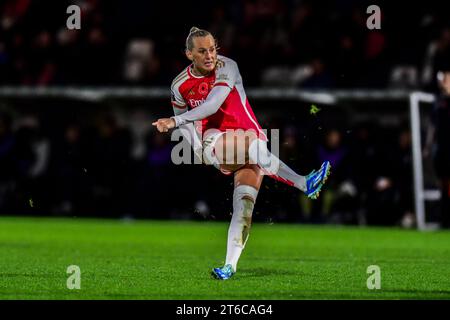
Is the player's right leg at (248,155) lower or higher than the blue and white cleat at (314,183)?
higher

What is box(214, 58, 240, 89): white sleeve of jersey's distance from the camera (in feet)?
33.2

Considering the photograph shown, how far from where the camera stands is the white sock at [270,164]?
1041 cm

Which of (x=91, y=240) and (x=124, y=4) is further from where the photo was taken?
(x=124, y=4)

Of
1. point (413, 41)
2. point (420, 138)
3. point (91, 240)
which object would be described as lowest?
point (91, 240)

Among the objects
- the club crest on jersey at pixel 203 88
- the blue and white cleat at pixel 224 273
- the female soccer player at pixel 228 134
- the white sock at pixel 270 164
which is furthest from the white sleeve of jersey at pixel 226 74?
the blue and white cleat at pixel 224 273

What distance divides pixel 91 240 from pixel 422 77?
7.48 meters

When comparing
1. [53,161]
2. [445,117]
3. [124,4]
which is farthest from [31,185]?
[445,117]

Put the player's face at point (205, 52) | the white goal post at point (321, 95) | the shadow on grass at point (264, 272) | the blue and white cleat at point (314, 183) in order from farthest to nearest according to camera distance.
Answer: the white goal post at point (321, 95)
the shadow on grass at point (264, 272)
the blue and white cleat at point (314, 183)
the player's face at point (205, 52)

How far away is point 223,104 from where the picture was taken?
10.5 metres

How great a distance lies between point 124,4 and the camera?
2547cm
